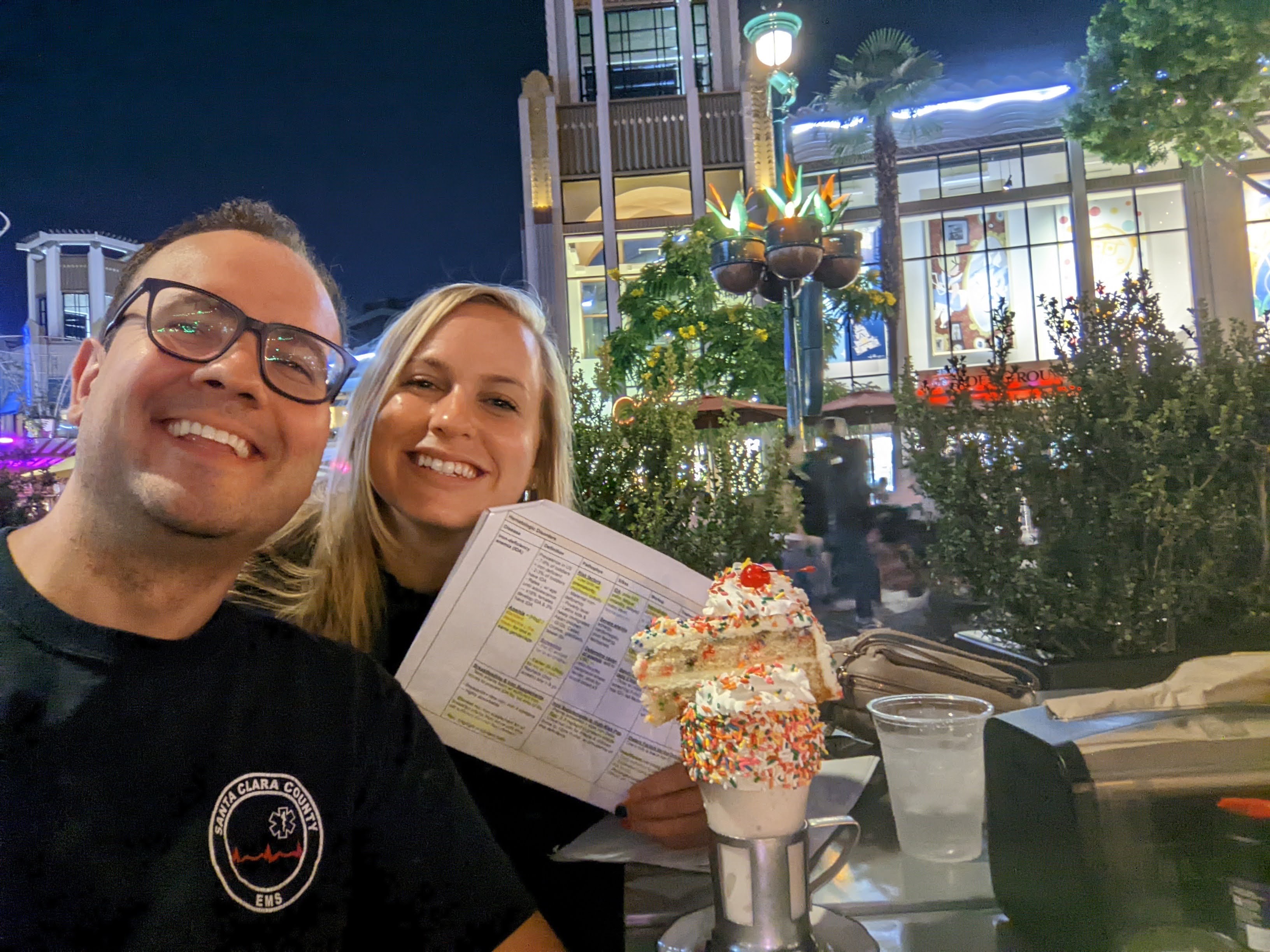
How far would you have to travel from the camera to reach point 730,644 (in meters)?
1.16

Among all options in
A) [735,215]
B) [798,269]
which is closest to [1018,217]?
[735,215]

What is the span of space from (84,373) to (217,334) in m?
0.24

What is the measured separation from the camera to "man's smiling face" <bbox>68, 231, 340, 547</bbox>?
1070mm

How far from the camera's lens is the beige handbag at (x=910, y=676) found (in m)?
1.65

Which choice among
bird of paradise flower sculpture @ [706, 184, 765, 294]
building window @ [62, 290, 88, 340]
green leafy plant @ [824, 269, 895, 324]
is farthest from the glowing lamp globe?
building window @ [62, 290, 88, 340]

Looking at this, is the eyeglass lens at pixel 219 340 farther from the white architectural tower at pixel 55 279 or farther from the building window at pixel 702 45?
the building window at pixel 702 45

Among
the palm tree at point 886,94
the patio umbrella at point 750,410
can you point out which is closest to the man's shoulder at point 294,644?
the patio umbrella at point 750,410

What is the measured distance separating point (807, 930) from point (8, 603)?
1.19m

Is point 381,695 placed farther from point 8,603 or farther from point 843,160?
point 843,160

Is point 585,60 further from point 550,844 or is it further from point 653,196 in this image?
point 550,844

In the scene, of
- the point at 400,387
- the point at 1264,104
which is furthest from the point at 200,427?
the point at 1264,104

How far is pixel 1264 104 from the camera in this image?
7051 millimetres

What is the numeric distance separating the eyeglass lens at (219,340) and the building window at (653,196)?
20.2m

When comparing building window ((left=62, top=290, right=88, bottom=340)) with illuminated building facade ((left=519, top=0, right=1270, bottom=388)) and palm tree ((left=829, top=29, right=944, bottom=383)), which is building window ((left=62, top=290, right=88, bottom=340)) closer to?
illuminated building facade ((left=519, top=0, right=1270, bottom=388))
